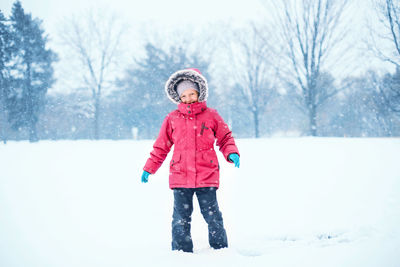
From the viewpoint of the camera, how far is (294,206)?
134 inches

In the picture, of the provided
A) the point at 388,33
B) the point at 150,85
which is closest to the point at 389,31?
the point at 388,33

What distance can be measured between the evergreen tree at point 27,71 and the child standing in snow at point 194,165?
14.2ft

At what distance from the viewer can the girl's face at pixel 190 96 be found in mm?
2285

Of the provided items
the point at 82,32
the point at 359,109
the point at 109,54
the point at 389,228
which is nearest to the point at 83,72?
the point at 82,32

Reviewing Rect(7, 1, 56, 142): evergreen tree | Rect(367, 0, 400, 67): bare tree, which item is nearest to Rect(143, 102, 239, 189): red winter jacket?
Rect(7, 1, 56, 142): evergreen tree

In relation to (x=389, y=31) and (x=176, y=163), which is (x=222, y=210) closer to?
(x=176, y=163)

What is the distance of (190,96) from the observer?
2.28 meters

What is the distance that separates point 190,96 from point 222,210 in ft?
6.30

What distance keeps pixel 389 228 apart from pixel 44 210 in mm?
4109

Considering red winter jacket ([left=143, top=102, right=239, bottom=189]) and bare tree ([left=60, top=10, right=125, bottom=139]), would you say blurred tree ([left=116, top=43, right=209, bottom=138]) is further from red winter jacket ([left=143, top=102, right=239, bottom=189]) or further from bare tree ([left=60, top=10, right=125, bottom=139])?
red winter jacket ([left=143, top=102, right=239, bottom=189])

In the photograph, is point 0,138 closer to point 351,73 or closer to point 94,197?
Result: point 94,197

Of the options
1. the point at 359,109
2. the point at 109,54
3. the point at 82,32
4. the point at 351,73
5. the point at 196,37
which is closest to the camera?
the point at 351,73

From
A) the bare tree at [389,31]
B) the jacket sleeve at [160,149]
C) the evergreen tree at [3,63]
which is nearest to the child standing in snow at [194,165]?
→ the jacket sleeve at [160,149]

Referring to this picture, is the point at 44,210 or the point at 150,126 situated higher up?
the point at 150,126
